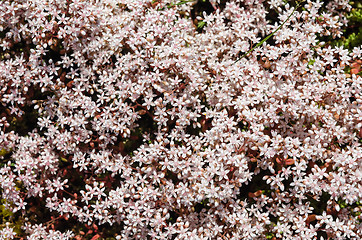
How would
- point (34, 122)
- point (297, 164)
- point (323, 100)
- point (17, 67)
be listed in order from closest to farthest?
1. point (297, 164)
2. point (323, 100)
3. point (17, 67)
4. point (34, 122)

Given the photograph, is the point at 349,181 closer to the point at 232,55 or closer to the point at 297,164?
the point at 297,164

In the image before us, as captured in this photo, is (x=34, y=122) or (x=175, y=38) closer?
(x=175, y=38)

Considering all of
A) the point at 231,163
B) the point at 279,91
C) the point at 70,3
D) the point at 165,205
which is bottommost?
the point at 165,205

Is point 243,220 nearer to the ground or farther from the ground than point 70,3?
nearer to the ground

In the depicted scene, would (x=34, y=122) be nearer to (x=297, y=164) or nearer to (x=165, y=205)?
(x=165, y=205)

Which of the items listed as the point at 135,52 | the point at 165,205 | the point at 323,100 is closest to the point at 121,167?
the point at 165,205

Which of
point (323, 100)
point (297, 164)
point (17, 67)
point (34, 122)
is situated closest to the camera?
point (297, 164)
